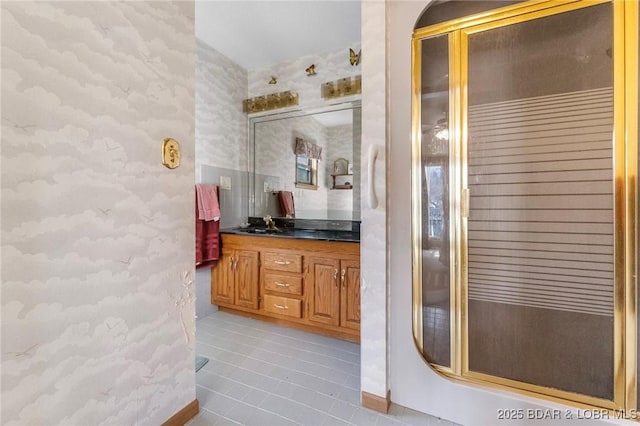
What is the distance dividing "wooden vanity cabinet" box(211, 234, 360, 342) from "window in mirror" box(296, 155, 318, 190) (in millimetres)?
749

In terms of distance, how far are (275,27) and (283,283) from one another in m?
2.17

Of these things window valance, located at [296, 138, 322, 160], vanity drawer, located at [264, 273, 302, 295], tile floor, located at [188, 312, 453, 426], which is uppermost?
window valance, located at [296, 138, 322, 160]

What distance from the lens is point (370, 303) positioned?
1.43 meters

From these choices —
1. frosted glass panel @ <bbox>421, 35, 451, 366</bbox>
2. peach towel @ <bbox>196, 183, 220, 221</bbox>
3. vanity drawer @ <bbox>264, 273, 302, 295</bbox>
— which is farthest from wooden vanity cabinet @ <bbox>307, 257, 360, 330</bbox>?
peach towel @ <bbox>196, 183, 220, 221</bbox>

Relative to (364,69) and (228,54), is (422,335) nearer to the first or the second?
(364,69)

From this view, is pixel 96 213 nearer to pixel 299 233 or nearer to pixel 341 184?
pixel 299 233

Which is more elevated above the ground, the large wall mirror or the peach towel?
the large wall mirror

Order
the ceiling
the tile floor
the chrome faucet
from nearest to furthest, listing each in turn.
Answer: the tile floor → the ceiling → the chrome faucet

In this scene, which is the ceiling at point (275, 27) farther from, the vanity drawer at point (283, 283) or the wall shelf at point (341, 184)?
the vanity drawer at point (283, 283)

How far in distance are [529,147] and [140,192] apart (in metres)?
1.76

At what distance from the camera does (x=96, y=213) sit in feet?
3.34

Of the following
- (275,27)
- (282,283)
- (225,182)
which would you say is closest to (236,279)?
(282,283)

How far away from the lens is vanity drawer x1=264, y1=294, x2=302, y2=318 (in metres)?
2.31

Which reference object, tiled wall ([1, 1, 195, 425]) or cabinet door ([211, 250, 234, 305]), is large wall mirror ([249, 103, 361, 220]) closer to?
cabinet door ([211, 250, 234, 305])
